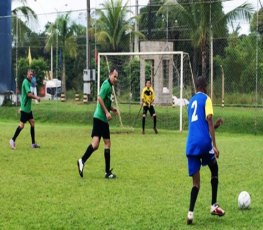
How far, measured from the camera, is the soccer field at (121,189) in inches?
303

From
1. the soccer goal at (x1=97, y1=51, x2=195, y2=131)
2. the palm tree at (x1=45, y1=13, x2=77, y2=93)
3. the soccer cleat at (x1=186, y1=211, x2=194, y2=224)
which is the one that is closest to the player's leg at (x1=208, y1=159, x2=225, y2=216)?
the soccer cleat at (x1=186, y1=211, x2=194, y2=224)

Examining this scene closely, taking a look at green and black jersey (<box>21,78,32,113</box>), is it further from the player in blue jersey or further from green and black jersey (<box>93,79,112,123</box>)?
the player in blue jersey

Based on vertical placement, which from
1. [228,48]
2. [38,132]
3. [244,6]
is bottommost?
[38,132]

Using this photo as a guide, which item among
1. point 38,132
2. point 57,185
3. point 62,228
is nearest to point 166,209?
point 62,228

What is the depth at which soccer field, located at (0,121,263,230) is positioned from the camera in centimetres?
771

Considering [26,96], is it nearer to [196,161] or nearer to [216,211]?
[196,161]

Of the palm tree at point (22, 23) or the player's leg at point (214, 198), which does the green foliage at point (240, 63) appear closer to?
the palm tree at point (22, 23)

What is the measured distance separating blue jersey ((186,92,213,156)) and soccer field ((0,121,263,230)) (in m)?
0.90

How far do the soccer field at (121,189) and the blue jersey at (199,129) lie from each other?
2.95ft

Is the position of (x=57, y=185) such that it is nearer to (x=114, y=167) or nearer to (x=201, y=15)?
(x=114, y=167)

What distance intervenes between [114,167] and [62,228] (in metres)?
5.52

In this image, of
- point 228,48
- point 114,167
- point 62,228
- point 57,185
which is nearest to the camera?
point 62,228

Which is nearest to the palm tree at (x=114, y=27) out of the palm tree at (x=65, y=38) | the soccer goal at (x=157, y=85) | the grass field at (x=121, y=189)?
the palm tree at (x=65, y=38)

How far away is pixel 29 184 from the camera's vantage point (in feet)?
34.2
